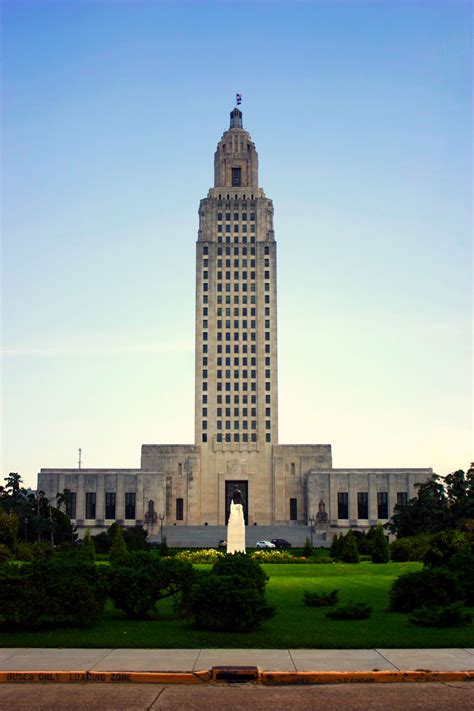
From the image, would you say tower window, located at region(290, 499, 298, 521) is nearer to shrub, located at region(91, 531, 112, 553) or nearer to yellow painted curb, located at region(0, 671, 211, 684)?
shrub, located at region(91, 531, 112, 553)

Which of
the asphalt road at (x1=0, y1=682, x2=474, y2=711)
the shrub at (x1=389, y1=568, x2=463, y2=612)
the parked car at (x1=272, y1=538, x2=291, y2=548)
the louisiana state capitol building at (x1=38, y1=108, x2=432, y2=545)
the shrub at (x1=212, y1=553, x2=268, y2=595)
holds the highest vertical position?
the louisiana state capitol building at (x1=38, y1=108, x2=432, y2=545)

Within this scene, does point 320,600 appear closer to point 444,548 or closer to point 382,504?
point 444,548

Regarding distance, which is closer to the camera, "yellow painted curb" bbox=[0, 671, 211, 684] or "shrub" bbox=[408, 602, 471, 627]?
"yellow painted curb" bbox=[0, 671, 211, 684]

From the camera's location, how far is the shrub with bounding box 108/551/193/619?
21875 mm

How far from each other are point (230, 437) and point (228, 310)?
17.4 m

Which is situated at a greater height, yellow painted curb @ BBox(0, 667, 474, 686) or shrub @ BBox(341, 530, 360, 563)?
yellow painted curb @ BBox(0, 667, 474, 686)

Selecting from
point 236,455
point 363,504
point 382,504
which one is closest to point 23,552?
point 236,455

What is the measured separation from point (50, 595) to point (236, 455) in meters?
89.9

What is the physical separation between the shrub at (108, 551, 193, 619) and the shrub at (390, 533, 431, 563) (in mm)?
33892

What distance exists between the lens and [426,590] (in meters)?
23.5

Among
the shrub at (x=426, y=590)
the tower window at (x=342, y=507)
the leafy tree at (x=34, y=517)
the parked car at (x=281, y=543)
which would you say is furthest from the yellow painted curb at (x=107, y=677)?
the tower window at (x=342, y=507)

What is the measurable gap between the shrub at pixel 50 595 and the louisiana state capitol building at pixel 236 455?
79.1 m

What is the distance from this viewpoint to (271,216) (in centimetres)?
11850

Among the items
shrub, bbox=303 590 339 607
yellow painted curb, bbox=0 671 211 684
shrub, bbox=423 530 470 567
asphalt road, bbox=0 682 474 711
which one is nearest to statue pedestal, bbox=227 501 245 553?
shrub, bbox=423 530 470 567
